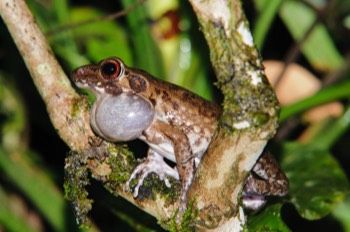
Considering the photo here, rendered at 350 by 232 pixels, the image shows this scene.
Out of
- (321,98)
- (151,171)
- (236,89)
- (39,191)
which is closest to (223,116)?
(236,89)

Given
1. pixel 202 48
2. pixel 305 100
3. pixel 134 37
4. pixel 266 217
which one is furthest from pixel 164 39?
pixel 266 217

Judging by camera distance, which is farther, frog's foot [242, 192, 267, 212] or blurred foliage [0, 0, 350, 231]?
blurred foliage [0, 0, 350, 231]

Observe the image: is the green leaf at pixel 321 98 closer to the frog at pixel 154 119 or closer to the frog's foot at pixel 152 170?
the frog at pixel 154 119

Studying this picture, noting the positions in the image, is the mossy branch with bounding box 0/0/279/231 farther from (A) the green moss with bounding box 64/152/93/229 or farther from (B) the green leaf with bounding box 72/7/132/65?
(B) the green leaf with bounding box 72/7/132/65

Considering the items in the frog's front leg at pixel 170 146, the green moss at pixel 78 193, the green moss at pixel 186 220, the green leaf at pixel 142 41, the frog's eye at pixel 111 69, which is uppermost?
the green leaf at pixel 142 41

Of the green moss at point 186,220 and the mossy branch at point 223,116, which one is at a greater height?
the mossy branch at point 223,116

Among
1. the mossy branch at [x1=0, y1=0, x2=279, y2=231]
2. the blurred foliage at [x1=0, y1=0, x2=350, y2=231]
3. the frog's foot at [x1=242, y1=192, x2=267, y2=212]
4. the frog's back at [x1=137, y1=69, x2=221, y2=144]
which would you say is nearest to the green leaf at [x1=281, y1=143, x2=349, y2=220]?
the blurred foliage at [x1=0, y1=0, x2=350, y2=231]

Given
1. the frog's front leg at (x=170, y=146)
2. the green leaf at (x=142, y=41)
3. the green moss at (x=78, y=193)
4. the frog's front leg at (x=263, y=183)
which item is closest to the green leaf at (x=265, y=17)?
the green leaf at (x=142, y=41)
